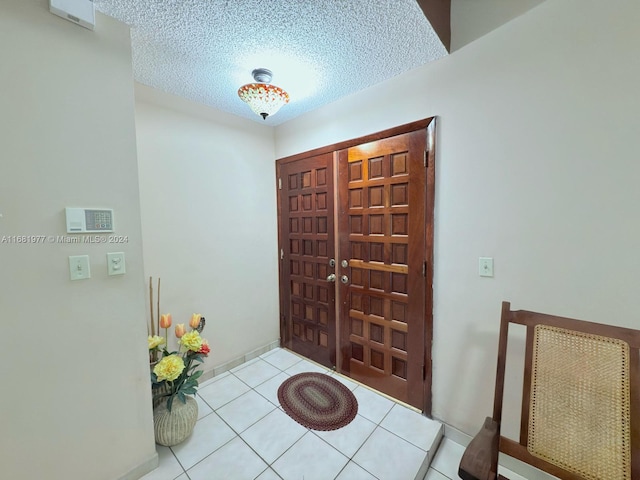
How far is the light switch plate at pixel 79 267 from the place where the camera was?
109 centimetres

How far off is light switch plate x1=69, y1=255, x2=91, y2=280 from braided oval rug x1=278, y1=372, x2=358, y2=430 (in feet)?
4.82

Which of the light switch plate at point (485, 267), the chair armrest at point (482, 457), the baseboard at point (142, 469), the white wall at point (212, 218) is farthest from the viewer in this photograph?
the white wall at point (212, 218)

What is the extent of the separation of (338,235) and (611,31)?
5.58 ft

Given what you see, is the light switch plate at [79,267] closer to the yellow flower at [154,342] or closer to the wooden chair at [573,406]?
the yellow flower at [154,342]

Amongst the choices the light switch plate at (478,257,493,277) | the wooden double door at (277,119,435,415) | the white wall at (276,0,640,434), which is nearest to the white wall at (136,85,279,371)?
the wooden double door at (277,119,435,415)

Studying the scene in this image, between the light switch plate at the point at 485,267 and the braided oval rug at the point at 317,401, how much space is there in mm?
1257

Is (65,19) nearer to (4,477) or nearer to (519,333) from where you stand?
(4,477)

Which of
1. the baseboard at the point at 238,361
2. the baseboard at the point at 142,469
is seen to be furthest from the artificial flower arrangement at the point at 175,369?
the baseboard at the point at 238,361

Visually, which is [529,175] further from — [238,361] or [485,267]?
[238,361]

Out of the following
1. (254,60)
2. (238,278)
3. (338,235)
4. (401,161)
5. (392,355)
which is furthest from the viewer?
(238,278)

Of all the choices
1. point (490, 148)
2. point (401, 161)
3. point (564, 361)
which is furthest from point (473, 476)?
point (401, 161)

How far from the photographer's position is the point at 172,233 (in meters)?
1.88

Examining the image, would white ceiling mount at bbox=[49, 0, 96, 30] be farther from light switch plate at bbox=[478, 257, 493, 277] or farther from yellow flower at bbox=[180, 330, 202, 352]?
light switch plate at bbox=[478, 257, 493, 277]

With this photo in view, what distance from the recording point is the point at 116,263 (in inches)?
47.1
